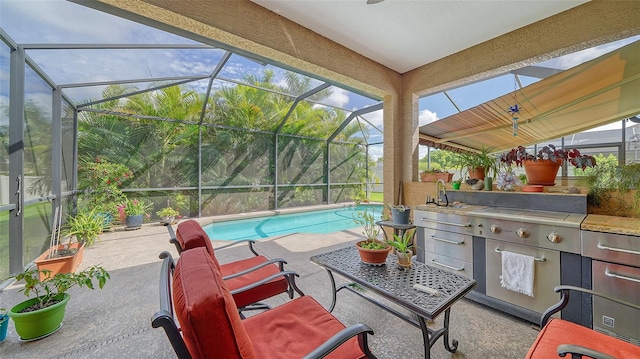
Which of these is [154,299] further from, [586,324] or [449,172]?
[449,172]

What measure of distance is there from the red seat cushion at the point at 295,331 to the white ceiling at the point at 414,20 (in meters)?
2.88

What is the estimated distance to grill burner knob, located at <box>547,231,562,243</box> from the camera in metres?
1.98

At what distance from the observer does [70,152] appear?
4984 millimetres

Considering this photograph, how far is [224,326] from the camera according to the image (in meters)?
0.82

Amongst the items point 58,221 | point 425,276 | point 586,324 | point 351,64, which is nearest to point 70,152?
point 58,221

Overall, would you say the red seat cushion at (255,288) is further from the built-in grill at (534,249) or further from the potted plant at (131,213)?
the potted plant at (131,213)

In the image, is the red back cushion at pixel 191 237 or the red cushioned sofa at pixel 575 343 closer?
the red cushioned sofa at pixel 575 343

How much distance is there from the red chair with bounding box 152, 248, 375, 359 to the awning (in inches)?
152

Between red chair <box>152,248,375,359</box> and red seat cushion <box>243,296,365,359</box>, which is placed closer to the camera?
red chair <box>152,248,375,359</box>

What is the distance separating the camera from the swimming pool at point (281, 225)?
6.15 metres

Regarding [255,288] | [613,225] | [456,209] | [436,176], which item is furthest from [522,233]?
[255,288]

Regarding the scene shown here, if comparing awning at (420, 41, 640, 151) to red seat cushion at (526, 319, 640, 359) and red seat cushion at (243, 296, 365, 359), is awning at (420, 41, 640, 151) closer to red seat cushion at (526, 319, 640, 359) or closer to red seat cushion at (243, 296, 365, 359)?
red seat cushion at (526, 319, 640, 359)

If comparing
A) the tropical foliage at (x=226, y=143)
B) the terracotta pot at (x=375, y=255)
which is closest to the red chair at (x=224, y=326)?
the terracotta pot at (x=375, y=255)

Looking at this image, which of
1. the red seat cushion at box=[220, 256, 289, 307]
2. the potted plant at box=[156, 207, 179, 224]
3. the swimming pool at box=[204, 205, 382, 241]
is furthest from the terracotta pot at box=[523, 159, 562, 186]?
the potted plant at box=[156, 207, 179, 224]
